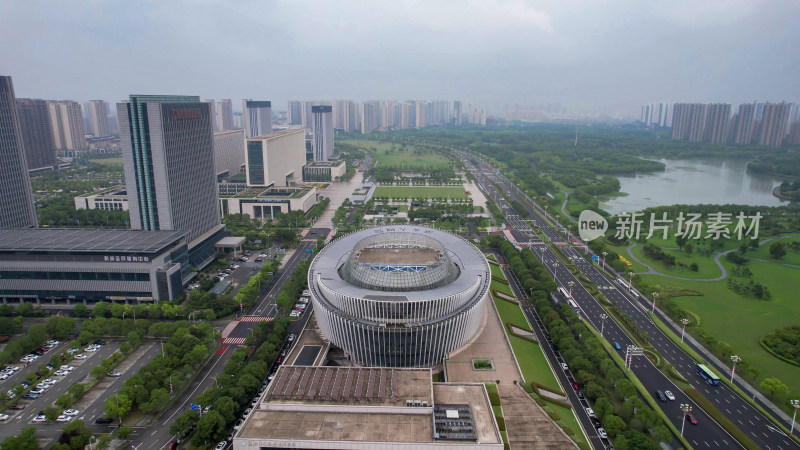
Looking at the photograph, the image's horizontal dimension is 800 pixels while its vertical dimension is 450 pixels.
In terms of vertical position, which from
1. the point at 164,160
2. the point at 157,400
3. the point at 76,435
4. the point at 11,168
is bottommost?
the point at 76,435

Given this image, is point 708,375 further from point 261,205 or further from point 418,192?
point 418,192

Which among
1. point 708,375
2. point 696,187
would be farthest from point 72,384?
point 696,187

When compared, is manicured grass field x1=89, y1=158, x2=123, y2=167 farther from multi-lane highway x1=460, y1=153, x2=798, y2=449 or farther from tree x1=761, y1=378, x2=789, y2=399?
tree x1=761, y1=378, x2=789, y2=399

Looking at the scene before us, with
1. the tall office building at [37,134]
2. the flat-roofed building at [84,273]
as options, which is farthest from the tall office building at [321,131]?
the flat-roofed building at [84,273]

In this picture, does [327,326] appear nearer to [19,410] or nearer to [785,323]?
[19,410]

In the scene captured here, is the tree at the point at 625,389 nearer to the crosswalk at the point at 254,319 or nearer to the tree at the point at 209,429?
the tree at the point at 209,429

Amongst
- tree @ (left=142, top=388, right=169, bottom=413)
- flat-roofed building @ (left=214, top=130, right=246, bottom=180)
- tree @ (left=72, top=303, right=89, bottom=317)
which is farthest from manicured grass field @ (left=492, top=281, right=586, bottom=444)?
flat-roofed building @ (left=214, top=130, right=246, bottom=180)

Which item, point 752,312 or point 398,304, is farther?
point 752,312
